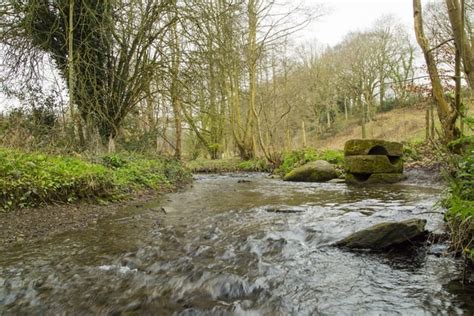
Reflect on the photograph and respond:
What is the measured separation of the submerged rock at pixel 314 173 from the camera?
11.9m

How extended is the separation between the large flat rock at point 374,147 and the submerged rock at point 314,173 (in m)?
1.28

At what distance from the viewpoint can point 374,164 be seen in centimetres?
1048

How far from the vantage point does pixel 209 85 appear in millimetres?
12281

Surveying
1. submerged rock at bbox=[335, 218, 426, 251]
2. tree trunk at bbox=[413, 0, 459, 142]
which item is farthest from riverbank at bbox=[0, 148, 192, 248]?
tree trunk at bbox=[413, 0, 459, 142]

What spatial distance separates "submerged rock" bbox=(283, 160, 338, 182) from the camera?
1193 cm

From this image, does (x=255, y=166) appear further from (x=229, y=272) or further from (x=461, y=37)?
(x=229, y=272)

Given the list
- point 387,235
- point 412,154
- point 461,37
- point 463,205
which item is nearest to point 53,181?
point 387,235

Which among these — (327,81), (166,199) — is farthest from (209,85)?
(327,81)

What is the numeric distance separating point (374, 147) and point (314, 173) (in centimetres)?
220

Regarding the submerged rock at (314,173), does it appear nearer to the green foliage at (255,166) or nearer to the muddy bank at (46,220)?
the green foliage at (255,166)

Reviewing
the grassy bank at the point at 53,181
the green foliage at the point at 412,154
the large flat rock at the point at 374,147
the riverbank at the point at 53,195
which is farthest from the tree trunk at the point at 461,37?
the grassy bank at the point at 53,181

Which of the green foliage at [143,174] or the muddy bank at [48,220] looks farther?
the green foliage at [143,174]

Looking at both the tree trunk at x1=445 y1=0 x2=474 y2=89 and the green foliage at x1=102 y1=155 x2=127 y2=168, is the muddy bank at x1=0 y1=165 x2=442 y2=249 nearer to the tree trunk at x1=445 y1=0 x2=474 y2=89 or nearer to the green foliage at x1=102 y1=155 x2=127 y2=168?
the green foliage at x1=102 y1=155 x2=127 y2=168

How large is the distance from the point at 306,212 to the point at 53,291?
13.3 ft
